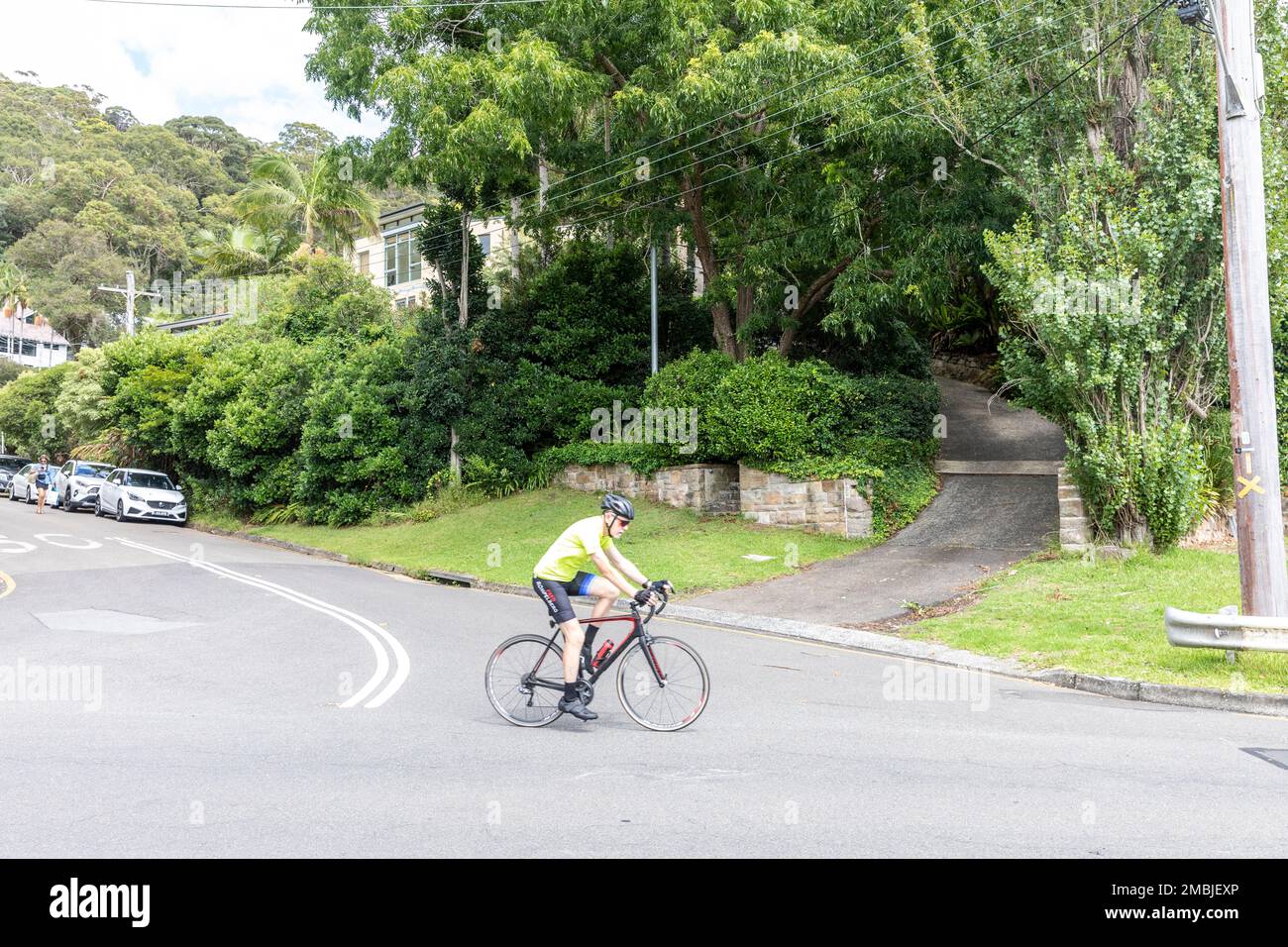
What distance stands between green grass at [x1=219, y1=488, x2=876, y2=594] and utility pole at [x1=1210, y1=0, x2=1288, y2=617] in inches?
313

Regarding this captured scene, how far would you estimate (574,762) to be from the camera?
22.1ft

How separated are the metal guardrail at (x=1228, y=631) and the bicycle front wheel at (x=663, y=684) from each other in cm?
502

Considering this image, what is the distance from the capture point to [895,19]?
1878cm

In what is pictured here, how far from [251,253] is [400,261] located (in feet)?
28.8

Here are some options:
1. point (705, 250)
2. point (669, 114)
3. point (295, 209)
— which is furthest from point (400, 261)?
point (669, 114)

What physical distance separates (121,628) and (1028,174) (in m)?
14.1

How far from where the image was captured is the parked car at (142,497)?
2964 centimetres

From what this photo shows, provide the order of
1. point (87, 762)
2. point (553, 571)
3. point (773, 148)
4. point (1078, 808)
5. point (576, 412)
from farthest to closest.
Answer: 1. point (576, 412)
2. point (773, 148)
3. point (553, 571)
4. point (87, 762)
5. point (1078, 808)

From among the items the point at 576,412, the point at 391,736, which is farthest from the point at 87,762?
the point at 576,412

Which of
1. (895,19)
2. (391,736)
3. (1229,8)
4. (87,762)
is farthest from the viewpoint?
(895,19)

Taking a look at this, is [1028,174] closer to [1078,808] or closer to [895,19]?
[895,19]

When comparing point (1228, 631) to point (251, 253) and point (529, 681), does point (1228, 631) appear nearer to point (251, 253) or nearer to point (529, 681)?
point (529, 681)

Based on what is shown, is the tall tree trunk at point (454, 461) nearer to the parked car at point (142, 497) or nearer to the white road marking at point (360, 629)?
the white road marking at point (360, 629)

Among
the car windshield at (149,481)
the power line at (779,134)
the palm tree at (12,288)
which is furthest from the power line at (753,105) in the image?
the palm tree at (12,288)
